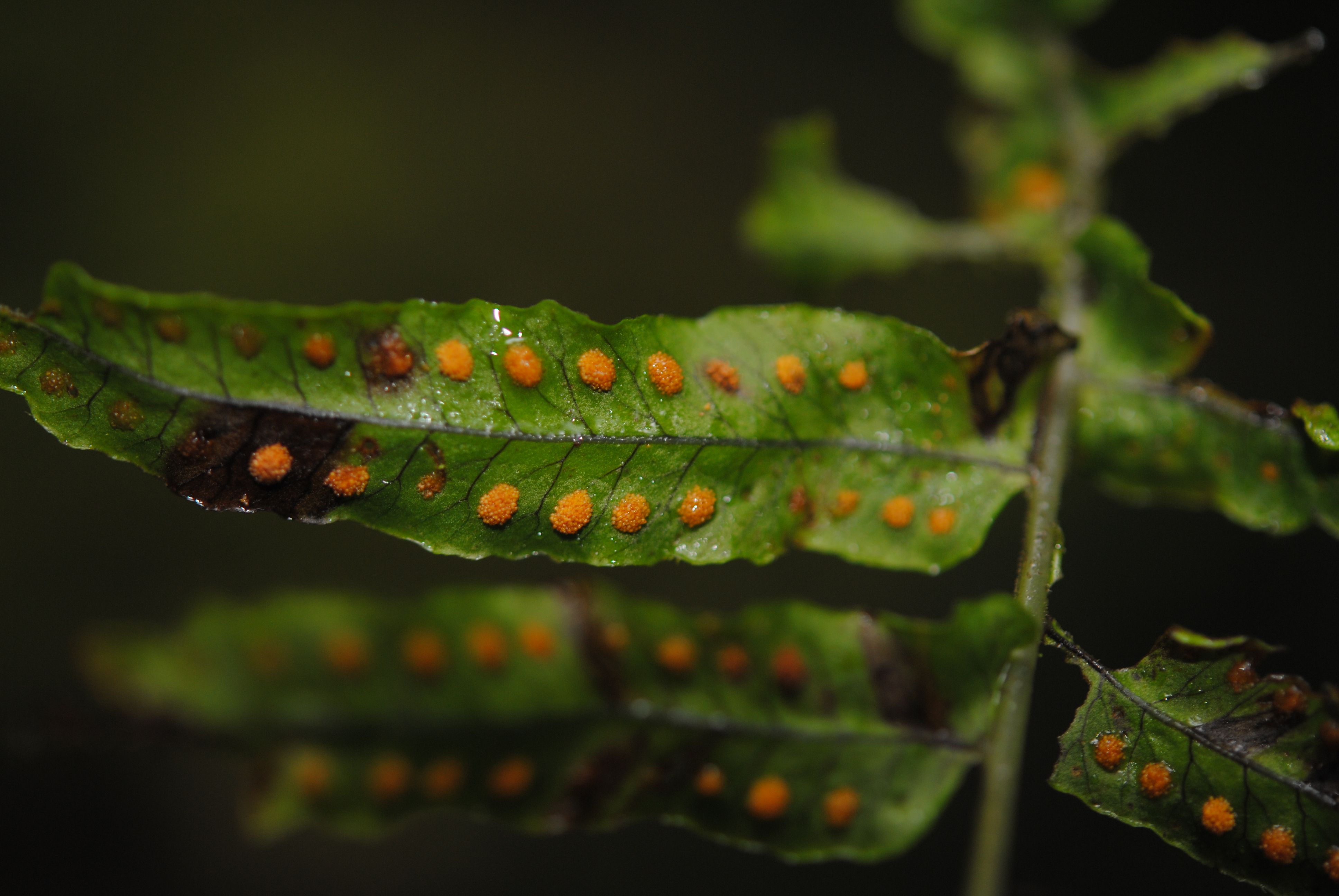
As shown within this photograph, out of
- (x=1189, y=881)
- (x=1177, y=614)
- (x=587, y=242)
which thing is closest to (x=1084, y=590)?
(x=1177, y=614)

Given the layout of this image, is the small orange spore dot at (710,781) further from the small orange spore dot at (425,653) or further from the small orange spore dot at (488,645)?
the small orange spore dot at (425,653)

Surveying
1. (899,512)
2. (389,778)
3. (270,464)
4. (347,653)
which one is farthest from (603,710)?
(270,464)

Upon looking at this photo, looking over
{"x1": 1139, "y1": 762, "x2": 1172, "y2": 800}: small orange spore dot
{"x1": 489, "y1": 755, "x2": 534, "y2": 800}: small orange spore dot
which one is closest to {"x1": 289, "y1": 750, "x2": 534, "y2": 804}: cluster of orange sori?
{"x1": 489, "y1": 755, "x2": 534, "y2": 800}: small orange spore dot

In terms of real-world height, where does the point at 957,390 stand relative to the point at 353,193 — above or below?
below

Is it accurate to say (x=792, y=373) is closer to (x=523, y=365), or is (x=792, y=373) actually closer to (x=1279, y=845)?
(x=523, y=365)

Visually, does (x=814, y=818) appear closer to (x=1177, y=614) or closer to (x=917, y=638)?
(x=917, y=638)
